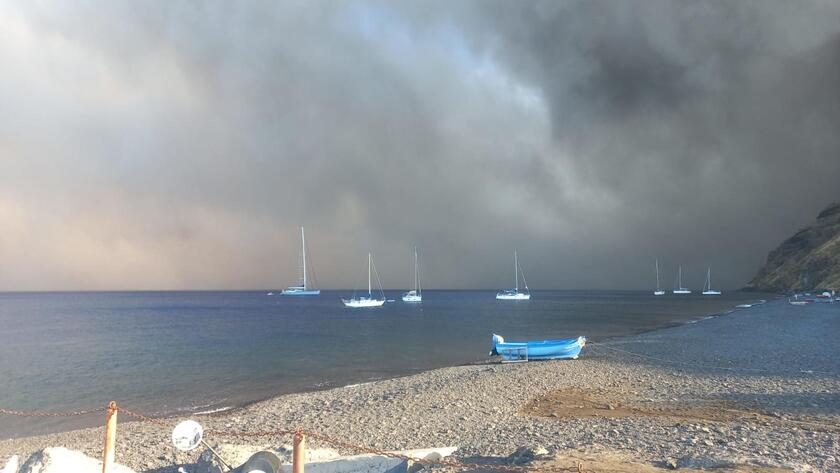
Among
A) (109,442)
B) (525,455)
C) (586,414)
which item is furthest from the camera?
(586,414)

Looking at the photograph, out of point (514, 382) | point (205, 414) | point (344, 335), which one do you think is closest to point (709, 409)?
point (514, 382)

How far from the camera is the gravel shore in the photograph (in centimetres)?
1203

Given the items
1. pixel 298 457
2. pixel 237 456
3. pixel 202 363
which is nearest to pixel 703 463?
pixel 298 457

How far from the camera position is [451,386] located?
2539cm

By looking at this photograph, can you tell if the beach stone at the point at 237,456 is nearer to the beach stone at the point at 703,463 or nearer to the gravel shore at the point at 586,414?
the gravel shore at the point at 586,414

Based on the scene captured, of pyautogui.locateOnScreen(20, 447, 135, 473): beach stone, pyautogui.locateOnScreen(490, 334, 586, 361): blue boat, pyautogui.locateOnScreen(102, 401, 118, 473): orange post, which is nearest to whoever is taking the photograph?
pyautogui.locateOnScreen(102, 401, 118, 473): orange post

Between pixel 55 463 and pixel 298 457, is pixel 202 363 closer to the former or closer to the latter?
pixel 55 463

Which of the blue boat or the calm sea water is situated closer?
the calm sea water

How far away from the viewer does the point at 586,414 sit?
1805cm

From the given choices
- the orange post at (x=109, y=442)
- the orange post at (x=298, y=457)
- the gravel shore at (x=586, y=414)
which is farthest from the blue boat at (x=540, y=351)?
the orange post at (x=298, y=457)

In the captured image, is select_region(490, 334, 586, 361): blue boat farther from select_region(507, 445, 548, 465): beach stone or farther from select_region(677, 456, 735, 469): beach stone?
select_region(677, 456, 735, 469): beach stone

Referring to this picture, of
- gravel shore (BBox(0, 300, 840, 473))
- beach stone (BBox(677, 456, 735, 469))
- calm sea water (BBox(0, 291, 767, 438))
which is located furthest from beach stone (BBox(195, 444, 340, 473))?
calm sea water (BBox(0, 291, 767, 438))

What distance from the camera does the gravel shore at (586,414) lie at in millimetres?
12031

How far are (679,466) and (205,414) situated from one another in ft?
69.6
